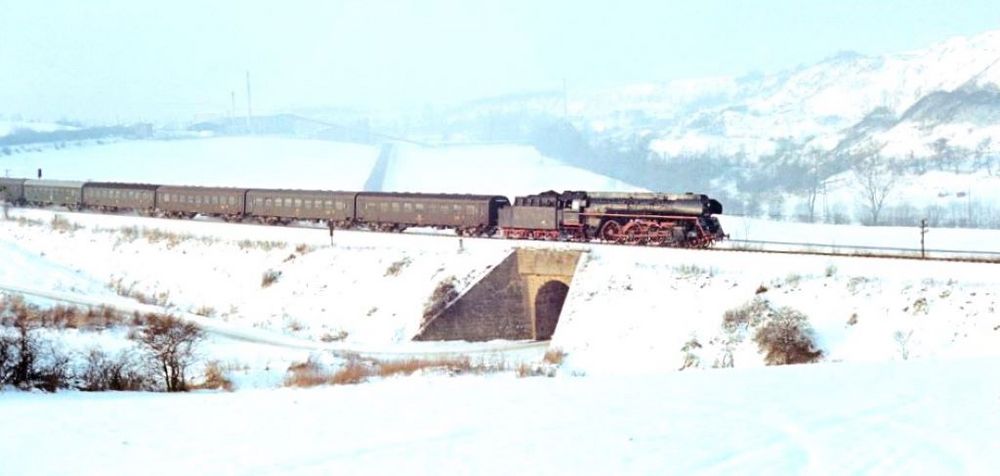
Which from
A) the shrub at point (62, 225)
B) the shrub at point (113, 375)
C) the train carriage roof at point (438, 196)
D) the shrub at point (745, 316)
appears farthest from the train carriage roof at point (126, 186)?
the shrub at point (745, 316)

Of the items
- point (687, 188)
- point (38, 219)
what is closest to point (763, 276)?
point (38, 219)

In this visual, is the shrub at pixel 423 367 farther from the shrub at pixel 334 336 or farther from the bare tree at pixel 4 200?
the bare tree at pixel 4 200

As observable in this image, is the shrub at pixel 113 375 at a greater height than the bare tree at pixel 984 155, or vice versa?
the bare tree at pixel 984 155

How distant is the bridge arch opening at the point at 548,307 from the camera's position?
115 feet

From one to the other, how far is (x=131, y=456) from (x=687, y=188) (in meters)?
124

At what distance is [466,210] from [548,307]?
385 inches

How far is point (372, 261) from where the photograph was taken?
3869 cm

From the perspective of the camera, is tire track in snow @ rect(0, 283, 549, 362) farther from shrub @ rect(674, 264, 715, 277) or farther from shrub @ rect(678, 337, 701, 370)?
shrub @ rect(674, 264, 715, 277)

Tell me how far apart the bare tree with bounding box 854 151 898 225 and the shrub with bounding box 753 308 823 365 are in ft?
245

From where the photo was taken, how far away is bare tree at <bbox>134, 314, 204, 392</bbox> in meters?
18.4

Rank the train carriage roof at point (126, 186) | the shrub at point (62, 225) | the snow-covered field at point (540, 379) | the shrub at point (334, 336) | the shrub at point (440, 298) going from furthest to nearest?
the train carriage roof at point (126, 186) < the shrub at point (62, 225) < the shrub at point (440, 298) < the shrub at point (334, 336) < the snow-covered field at point (540, 379)

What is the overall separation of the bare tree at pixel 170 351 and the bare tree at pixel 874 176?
85.4 meters

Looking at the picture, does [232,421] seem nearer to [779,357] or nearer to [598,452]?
[598,452]

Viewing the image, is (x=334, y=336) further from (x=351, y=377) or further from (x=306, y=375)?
(x=351, y=377)
